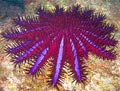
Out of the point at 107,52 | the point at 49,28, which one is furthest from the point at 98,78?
the point at 49,28

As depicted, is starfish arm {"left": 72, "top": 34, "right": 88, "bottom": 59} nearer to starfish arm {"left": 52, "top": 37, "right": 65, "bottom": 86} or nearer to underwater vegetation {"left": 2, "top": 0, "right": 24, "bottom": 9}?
starfish arm {"left": 52, "top": 37, "right": 65, "bottom": 86}

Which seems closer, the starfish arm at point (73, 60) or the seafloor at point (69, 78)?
the starfish arm at point (73, 60)

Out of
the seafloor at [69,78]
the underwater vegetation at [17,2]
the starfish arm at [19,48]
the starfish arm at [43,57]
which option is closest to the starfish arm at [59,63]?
the starfish arm at [43,57]

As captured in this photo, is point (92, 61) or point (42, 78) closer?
point (42, 78)

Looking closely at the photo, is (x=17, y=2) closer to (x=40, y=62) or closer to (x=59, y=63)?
(x=40, y=62)

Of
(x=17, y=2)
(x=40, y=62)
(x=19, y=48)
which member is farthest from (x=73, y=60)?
(x=17, y=2)

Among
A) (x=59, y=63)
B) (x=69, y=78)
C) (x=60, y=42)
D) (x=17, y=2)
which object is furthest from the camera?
(x=17, y=2)

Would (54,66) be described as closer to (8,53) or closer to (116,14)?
(8,53)

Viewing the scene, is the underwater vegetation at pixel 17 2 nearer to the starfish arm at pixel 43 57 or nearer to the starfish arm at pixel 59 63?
the starfish arm at pixel 43 57
